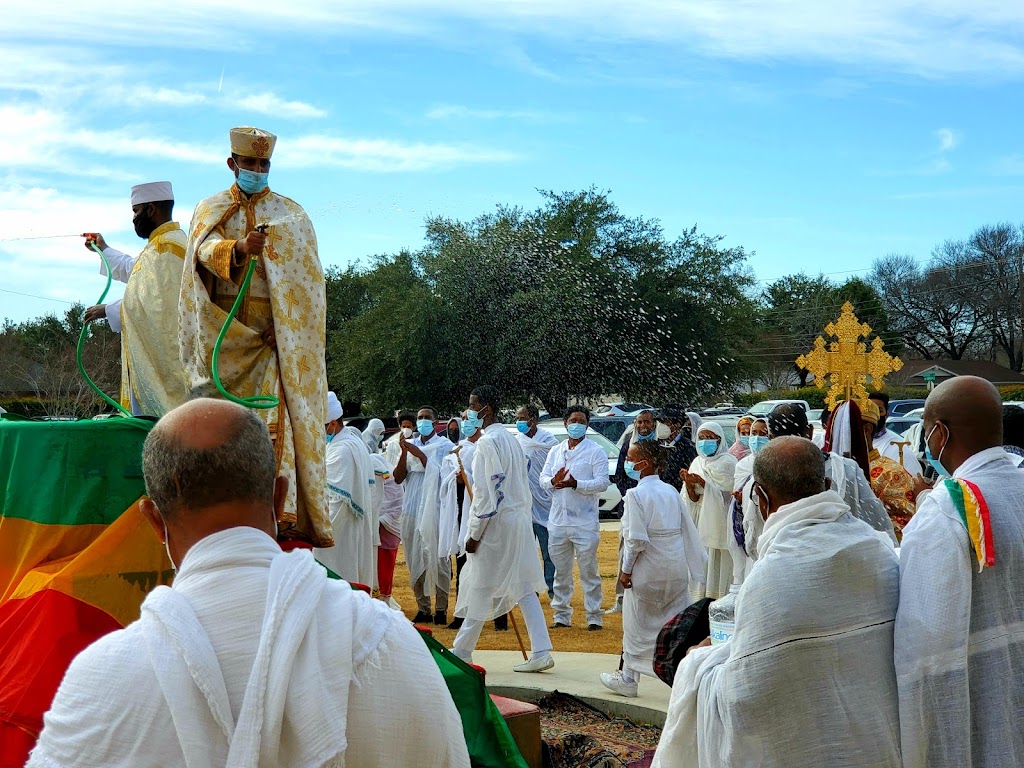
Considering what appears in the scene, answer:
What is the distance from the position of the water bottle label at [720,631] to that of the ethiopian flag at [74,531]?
211 cm

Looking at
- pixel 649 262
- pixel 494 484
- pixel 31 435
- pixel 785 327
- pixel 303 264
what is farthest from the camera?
pixel 785 327

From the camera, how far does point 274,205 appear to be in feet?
16.5

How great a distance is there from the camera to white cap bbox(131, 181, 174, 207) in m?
5.29

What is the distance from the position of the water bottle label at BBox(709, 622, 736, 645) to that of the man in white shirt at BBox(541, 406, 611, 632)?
7714 mm

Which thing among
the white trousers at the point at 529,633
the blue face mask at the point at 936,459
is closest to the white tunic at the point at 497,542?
the white trousers at the point at 529,633

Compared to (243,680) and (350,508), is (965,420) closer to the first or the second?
(243,680)

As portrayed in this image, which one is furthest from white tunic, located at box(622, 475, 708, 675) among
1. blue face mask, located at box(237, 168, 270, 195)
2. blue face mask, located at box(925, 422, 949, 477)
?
blue face mask, located at box(237, 168, 270, 195)

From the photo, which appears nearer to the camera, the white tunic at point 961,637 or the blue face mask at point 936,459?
the white tunic at point 961,637

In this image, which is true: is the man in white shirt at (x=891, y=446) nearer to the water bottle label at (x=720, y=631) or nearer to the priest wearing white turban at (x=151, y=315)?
the water bottle label at (x=720, y=631)

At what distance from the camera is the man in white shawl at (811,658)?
3.61m

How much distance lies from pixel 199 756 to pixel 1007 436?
17.8 ft

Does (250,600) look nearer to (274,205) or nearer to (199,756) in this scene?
(199,756)

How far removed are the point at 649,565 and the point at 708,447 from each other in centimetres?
275

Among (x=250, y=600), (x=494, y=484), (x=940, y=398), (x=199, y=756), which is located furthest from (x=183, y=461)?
(x=494, y=484)
